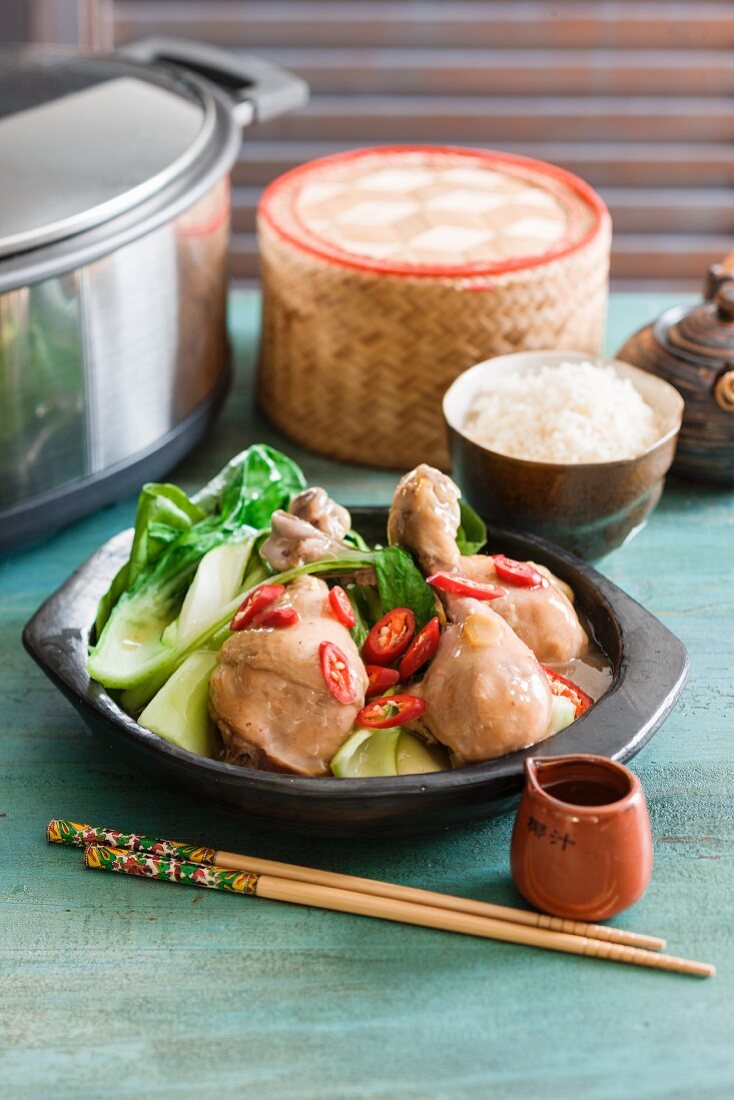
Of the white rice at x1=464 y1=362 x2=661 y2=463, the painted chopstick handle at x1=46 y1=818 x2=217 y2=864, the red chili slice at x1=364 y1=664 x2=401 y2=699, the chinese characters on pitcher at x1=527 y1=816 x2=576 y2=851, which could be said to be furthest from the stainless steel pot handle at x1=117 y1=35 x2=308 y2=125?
the chinese characters on pitcher at x1=527 y1=816 x2=576 y2=851

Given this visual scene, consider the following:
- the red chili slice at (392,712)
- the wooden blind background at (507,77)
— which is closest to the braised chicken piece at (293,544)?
the red chili slice at (392,712)

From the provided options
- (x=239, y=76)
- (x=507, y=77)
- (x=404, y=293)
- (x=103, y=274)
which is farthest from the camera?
(x=507, y=77)

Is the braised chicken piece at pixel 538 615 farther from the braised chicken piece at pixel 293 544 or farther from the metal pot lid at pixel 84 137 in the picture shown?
the metal pot lid at pixel 84 137

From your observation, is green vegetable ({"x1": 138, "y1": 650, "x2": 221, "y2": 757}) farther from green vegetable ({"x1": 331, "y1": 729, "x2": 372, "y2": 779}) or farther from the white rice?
the white rice

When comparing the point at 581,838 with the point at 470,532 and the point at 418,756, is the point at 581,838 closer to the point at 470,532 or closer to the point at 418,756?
the point at 418,756

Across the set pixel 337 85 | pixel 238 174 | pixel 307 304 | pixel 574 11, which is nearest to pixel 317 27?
pixel 337 85

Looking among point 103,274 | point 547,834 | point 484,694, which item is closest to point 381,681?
point 484,694

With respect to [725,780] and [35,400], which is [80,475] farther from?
[725,780]
